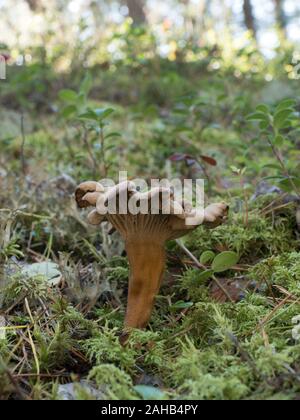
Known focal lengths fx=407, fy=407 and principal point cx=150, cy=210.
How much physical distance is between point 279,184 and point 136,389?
1.21 meters

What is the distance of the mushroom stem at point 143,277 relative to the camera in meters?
1.49

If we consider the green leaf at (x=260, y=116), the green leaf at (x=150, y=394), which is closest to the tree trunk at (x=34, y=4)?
the green leaf at (x=260, y=116)

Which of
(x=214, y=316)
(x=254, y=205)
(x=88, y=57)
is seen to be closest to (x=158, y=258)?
(x=214, y=316)

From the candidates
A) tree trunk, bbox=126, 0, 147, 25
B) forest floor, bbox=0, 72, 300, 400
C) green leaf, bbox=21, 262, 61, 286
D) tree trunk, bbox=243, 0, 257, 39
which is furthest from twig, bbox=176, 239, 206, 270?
tree trunk, bbox=243, 0, 257, 39

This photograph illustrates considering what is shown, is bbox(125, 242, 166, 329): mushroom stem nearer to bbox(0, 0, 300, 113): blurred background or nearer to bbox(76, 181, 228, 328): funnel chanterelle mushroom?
bbox(76, 181, 228, 328): funnel chanterelle mushroom

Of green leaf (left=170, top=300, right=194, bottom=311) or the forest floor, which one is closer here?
the forest floor

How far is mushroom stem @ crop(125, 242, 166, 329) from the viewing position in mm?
1494

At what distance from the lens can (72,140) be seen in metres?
3.59

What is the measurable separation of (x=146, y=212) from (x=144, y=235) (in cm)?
16

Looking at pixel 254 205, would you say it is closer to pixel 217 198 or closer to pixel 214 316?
pixel 217 198

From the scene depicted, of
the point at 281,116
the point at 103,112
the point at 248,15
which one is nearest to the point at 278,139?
the point at 281,116

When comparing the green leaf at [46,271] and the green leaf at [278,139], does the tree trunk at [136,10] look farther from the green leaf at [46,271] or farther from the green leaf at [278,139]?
the green leaf at [46,271]

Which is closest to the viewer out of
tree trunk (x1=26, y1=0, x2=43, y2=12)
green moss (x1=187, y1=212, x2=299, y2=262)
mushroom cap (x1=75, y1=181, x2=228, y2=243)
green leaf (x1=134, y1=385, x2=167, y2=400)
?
green leaf (x1=134, y1=385, x2=167, y2=400)

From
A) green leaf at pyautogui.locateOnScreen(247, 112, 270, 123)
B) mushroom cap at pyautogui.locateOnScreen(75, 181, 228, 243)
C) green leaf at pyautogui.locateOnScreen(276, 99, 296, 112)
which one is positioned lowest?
mushroom cap at pyautogui.locateOnScreen(75, 181, 228, 243)
